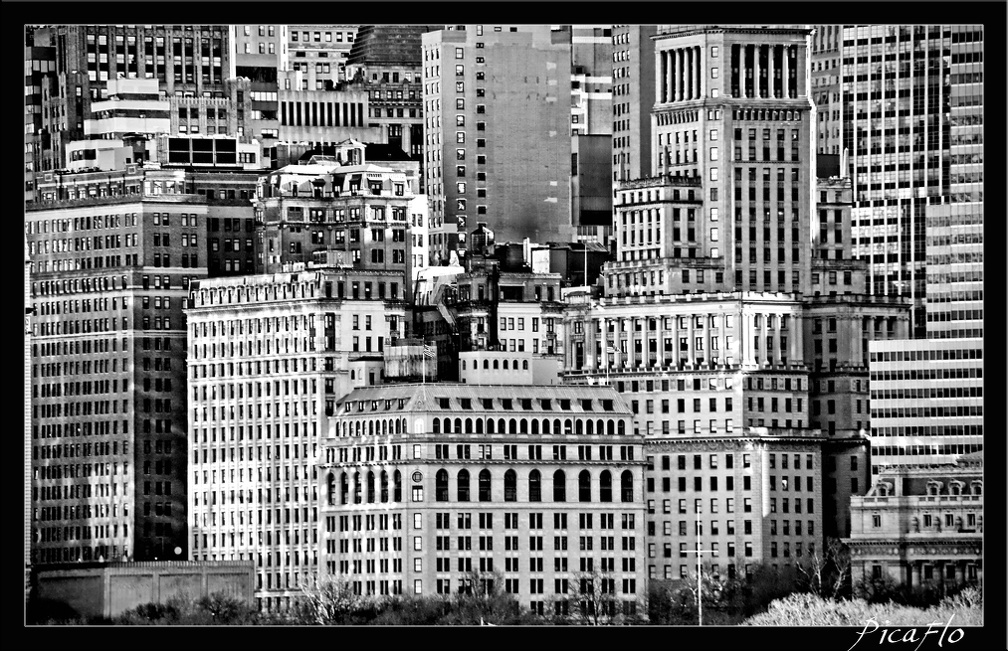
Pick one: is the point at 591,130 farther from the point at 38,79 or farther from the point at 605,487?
the point at 605,487

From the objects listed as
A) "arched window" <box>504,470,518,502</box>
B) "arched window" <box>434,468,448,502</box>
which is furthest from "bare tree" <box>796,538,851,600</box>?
"arched window" <box>434,468,448,502</box>

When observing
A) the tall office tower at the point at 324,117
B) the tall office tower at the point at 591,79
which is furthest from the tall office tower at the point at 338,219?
the tall office tower at the point at 591,79

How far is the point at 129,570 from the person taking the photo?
11994 cm

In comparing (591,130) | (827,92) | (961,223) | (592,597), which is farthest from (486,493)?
(591,130)

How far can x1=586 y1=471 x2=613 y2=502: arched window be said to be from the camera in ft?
393

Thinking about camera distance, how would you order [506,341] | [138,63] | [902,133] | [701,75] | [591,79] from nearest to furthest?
[506,341] → [701,75] → [138,63] → [902,133] → [591,79]

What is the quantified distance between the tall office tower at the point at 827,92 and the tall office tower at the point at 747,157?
508 inches

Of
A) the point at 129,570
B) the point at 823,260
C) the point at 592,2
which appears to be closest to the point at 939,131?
the point at 823,260

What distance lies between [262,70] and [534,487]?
30600 millimetres

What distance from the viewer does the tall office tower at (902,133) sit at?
138m

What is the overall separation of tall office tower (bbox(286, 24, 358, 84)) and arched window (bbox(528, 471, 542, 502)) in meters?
36.1

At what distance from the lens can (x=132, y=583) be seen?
11919 centimetres

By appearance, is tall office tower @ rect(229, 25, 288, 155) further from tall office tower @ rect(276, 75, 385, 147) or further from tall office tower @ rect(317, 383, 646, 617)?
tall office tower @ rect(317, 383, 646, 617)
